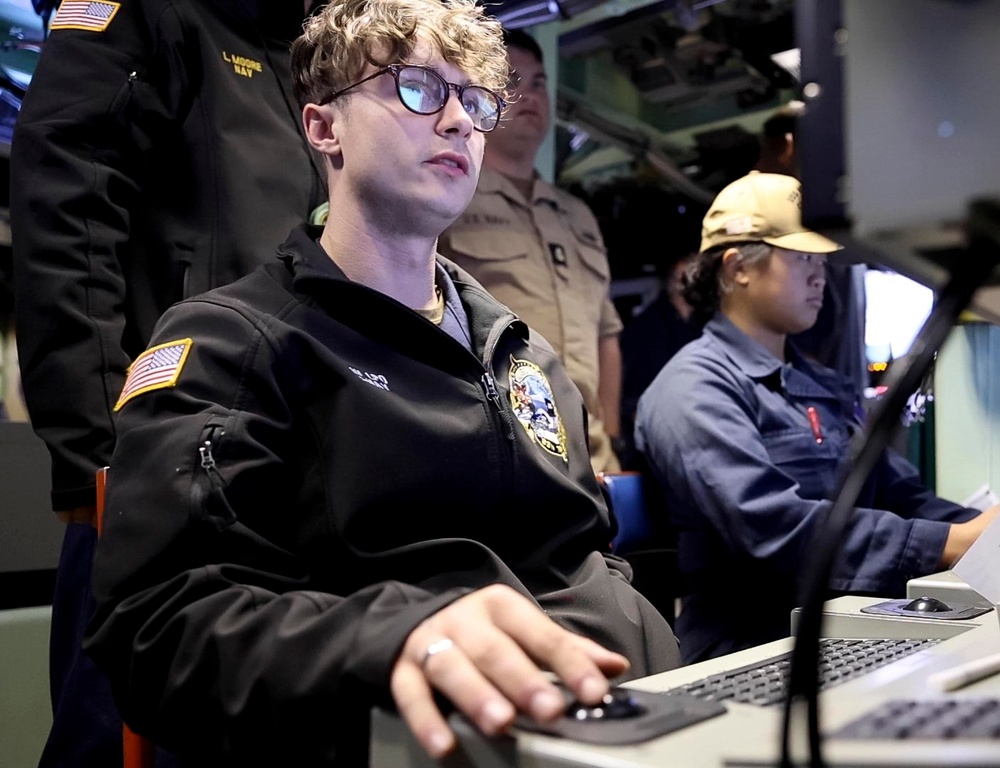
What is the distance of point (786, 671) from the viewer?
720 millimetres

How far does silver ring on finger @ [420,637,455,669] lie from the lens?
1.83 ft

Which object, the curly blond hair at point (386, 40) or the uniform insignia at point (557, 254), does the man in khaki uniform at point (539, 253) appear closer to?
the uniform insignia at point (557, 254)

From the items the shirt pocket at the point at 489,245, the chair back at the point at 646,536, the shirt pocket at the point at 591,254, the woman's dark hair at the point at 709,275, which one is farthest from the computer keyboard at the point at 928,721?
the shirt pocket at the point at 591,254

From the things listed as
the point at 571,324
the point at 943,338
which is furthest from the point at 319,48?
the point at 571,324

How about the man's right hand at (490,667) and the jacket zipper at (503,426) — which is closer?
the man's right hand at (490,667)

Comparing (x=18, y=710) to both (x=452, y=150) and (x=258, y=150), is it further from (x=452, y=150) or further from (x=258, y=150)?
(x=452, y=150)

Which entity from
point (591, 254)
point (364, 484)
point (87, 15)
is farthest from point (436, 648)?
point (591, 254)

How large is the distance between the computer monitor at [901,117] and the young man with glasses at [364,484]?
29 centimetres

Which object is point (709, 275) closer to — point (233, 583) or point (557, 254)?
point (557, 254)

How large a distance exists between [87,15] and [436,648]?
3.93 feet

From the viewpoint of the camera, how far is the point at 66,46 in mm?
1365

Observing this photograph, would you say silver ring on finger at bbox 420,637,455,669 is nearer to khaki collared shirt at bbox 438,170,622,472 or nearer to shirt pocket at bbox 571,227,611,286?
khaki collared shirt at bbox 438,170,622,472

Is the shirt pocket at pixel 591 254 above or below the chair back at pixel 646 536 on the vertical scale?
above

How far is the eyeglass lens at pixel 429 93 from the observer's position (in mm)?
1159
